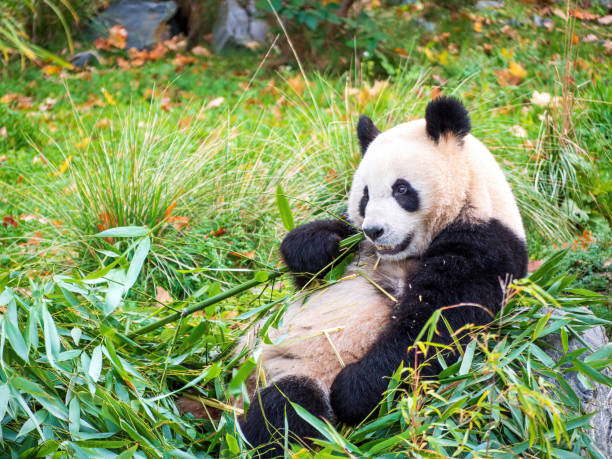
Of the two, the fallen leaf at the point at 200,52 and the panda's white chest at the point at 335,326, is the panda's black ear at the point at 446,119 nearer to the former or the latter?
the panda's white chest at the point at 335,326

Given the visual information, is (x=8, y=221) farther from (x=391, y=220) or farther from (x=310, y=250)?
(x=391, y=220)

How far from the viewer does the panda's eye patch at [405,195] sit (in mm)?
2623

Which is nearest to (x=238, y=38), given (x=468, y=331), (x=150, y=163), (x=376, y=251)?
(x=150, y=163)

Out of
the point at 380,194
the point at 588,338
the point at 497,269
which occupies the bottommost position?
the point at 588,338

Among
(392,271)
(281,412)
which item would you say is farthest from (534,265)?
(281,412)

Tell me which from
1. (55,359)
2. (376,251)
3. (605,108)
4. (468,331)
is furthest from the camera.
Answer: (605,108)

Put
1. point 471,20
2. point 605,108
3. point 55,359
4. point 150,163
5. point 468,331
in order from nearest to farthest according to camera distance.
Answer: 1. point 55,359
2. point 468,331
3. point 150,163
4. point 605,108
5. point 471,20

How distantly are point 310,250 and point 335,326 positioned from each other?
350mm

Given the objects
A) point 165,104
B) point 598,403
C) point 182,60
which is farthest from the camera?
point 182,60

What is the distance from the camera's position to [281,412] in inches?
96.3

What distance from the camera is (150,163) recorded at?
14.7 feet

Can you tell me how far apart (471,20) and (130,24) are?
4665 millimetres

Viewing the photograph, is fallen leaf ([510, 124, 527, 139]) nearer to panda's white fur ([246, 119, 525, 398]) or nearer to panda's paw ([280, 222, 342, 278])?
panda's white fur ([246, 119, 525, 398])

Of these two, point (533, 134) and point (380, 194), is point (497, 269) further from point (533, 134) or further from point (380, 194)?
point (533, 134)
